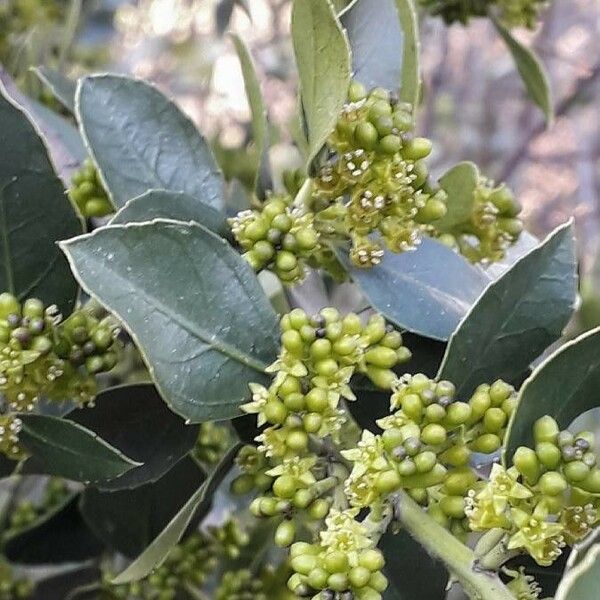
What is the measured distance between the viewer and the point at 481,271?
2.38 feet

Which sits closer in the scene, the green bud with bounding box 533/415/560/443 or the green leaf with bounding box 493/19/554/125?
the green bud with bounding box 533/415/560/443

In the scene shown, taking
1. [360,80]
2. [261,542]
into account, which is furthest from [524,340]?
[261,542]

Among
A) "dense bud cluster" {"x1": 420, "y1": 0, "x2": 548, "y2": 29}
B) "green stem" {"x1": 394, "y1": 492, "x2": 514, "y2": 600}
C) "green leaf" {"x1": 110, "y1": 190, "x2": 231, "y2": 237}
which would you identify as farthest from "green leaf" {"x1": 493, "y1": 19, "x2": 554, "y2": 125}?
"green stem" {"x1": 394, "y1": 492, "x2": 514, "y2": 600}

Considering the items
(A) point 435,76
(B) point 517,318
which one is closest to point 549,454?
(B) point 517,318

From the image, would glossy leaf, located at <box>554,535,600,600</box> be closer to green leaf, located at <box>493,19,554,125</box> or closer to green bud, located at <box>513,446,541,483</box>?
green bud, located at <box>513,446,541,483</box>

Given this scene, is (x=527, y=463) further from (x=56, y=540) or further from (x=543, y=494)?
(x=56, y=540)

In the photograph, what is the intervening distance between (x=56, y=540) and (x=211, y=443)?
0.21 meters

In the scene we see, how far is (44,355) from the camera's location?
1.99 ft

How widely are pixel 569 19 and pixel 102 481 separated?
2698mm

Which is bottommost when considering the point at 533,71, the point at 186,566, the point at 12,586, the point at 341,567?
the point at 12,586

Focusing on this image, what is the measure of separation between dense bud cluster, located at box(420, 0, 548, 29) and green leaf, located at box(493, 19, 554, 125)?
21 millimetres

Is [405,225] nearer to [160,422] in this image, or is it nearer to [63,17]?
[160,422]

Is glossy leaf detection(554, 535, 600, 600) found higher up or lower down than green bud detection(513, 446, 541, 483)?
higher up

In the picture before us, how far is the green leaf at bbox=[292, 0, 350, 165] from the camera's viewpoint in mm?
556
